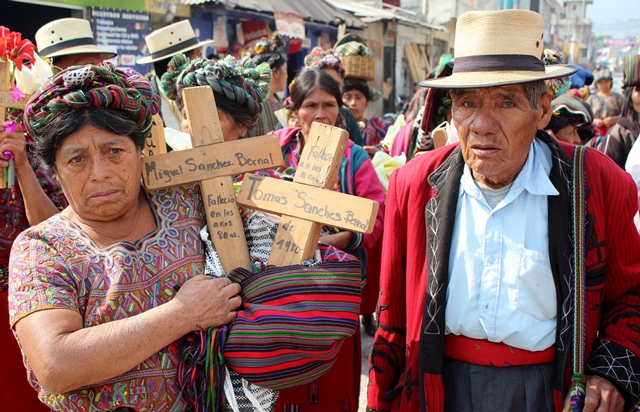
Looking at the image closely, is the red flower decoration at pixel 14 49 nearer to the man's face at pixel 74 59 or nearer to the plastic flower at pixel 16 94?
the plastic flower at pixel 16 94

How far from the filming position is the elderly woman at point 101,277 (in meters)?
1.54

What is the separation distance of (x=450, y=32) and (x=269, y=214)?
24198 millimetres

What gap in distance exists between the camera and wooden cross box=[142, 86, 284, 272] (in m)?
1.88

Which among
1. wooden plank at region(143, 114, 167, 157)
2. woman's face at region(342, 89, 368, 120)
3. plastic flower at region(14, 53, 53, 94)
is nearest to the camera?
wooden plank at region(143, 114, 167, 157)

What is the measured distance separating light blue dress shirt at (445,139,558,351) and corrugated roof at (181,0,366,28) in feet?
29.1

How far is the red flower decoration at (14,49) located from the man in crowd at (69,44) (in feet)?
4.79

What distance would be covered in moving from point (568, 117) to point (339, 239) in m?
2.26

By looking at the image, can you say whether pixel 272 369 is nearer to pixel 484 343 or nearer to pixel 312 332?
pixel 312 332

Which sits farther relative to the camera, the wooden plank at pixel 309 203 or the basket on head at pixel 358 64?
the basket on head at pixel 358 64

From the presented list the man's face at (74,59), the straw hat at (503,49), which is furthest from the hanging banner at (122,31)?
the straw hat at (503,49)

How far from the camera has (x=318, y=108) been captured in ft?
12.2

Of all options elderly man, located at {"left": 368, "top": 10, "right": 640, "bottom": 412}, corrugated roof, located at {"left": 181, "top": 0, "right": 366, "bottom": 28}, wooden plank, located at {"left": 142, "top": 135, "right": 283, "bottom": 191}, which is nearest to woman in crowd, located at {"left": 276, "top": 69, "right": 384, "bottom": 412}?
elderly man, located at {"left": 368, "top": 10, "right": 640, "bottom": 412}

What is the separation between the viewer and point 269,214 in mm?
2031

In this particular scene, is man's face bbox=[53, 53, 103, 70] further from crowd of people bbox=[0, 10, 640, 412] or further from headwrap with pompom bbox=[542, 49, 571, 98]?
headwrap with pompom bbox=[542, 49, 571, 98]
